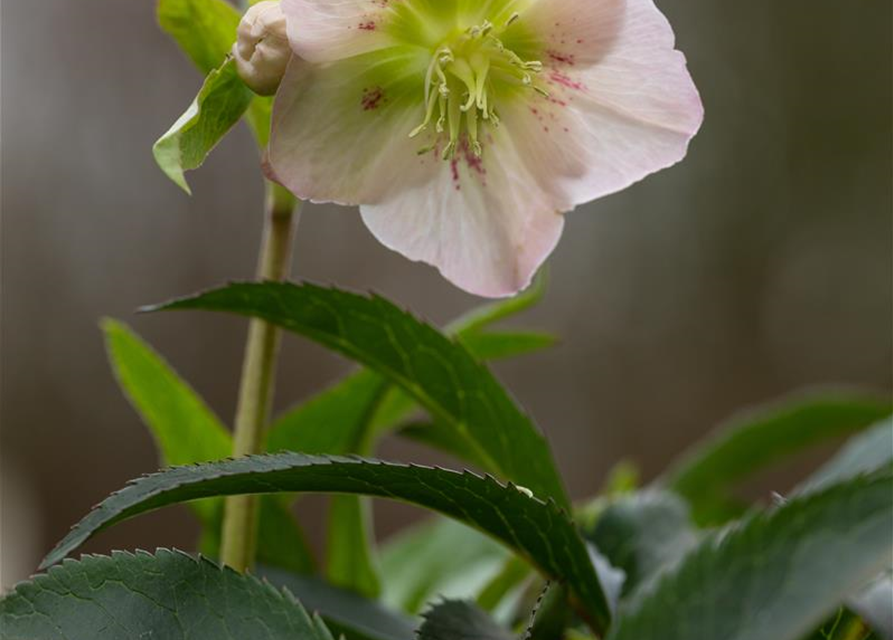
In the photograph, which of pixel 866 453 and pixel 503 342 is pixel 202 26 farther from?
pixel 866 453

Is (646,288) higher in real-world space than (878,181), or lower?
lower

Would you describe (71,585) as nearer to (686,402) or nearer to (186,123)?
(186,123)

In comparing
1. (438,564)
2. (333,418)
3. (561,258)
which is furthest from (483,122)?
(561,258)

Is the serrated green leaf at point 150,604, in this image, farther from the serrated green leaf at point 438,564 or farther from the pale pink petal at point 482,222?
the serrated green leaf at point 438,564

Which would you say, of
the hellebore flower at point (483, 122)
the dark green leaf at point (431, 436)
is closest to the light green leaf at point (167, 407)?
the dark green leaf at point (431, 436)

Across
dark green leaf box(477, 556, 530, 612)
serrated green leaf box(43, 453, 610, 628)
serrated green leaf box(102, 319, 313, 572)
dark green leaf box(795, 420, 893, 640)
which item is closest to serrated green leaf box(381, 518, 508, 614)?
dark green leaf box(477, 556, 530, 612)

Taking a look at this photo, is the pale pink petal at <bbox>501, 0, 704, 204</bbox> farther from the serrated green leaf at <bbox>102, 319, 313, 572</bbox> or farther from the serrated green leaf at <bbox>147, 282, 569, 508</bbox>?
the serrated green leaf at <bbox>102, 319, 313, 572</bbox>

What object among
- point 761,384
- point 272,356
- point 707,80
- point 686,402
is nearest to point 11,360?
point 686,402

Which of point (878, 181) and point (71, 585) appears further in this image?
point (878, 181)
